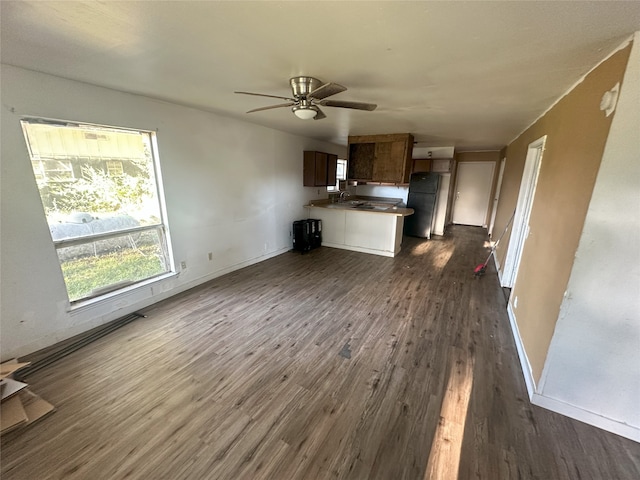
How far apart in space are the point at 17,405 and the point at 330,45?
10.2 ft

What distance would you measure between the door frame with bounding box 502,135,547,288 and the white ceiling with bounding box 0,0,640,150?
1082 mm

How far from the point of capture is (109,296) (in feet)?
8.93

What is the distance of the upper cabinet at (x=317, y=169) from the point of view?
5539mm

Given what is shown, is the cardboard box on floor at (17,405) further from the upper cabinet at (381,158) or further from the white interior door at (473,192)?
the white interior door at (473,192)

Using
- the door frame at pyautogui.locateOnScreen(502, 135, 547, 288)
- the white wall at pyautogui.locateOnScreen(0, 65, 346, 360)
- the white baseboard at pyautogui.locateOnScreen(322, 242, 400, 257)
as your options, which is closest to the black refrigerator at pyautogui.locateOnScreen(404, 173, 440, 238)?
the white baseboard at pyautogui.locateOnScreen(322, 242, 400, 257)

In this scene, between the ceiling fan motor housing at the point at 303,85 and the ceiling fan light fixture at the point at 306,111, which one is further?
the ceiling fan light fixture at the point at 306,111

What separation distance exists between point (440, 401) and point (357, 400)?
2.03ft

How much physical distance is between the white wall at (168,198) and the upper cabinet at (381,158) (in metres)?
1.21

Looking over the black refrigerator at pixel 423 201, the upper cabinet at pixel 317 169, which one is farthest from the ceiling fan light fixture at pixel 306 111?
the black refrigerator at pixel 423 201

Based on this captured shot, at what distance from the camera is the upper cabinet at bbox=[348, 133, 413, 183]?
188 inches

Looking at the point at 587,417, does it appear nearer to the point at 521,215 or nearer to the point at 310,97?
the point at 521,215

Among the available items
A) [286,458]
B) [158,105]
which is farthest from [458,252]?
[158,105]

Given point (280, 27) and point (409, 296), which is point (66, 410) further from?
point (409, 296)

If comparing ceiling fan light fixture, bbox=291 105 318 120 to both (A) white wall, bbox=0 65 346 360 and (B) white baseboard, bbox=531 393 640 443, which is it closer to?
(A) white wall, bbox=0 65 346 360
